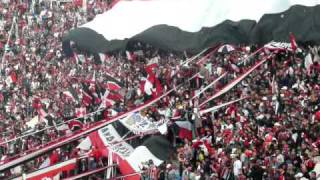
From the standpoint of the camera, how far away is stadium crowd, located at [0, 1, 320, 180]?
24.5m

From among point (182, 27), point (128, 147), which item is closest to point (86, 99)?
point (182, 27)

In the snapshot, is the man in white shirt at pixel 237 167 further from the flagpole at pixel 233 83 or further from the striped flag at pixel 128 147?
the flagpole at pixel 233 83

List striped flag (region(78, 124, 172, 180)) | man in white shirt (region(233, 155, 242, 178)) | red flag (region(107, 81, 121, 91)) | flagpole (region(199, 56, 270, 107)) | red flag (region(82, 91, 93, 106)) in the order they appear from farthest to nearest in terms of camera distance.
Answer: red flag (region(82, 91, 93, 106))
red flag (region(107, 81, 121, 91))
flagpole (region(199, 56, 270, 107))
striped flag (region(78, 124, 172, 180))
man in white shirt (region(233, 155, 242, 178))

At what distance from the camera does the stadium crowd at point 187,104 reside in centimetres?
2455

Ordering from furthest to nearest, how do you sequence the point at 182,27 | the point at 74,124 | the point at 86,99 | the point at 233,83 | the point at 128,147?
1. the point at 182,27
2. the point at 86,99
3. the point at 74,124
4. the point at 233,83
5. the point at 128,147

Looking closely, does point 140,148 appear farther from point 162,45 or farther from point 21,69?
point 21,69

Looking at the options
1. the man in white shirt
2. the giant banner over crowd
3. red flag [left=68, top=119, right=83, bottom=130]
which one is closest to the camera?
the man in white shirt

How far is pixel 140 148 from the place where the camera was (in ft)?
88.7

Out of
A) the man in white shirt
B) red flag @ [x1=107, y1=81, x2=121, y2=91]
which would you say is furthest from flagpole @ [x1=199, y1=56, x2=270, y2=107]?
the man in white shirt

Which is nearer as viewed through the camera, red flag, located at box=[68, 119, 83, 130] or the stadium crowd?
the stadium crowd

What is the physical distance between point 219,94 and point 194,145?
3.68 m

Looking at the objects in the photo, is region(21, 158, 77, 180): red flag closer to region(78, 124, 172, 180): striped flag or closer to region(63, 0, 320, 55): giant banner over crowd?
region(78, 124, 172, 180): striped flag

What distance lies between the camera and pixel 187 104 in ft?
95.8

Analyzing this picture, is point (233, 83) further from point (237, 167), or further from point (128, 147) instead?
point (237, 167)
